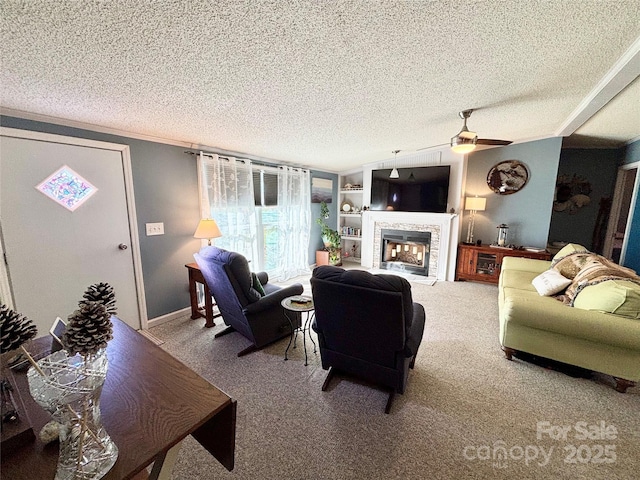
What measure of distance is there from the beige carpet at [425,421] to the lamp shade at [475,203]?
2731 millimetres

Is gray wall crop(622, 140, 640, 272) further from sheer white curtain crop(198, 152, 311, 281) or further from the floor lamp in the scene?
sheer white curtain crop(198, 152, 311, 281)

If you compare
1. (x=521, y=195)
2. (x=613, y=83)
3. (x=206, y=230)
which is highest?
(x=613, y=83)

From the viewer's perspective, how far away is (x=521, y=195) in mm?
4406

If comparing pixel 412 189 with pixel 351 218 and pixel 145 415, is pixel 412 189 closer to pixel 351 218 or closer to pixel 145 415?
pixel 351 218

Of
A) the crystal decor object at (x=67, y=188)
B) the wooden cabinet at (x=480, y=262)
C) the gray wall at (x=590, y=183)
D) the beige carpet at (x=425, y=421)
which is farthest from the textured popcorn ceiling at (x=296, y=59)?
the gray wall at (x=590, y=183)

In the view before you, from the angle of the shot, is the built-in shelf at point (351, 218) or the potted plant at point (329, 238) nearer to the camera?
the potted plant at point (329, 238)

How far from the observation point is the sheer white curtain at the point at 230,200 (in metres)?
3.23

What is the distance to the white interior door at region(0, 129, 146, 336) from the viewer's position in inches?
79.3

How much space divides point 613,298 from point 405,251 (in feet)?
11.5

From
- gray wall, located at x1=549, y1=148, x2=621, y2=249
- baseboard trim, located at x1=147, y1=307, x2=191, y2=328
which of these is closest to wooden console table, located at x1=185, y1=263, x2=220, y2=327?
baseboard trim, located at x1=147, y1=307, x2=191, y2=328

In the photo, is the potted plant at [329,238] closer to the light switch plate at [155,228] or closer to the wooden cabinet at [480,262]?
the wooden cabinet at [480,262]

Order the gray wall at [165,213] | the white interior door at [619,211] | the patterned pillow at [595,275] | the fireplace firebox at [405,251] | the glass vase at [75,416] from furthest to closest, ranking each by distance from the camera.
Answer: the fireplace firebox at [405,251]
the white interior door at [619,211]
the gray wall at [165,213]
the patterned pillow at [595,275]
the glass vase at [75,416]

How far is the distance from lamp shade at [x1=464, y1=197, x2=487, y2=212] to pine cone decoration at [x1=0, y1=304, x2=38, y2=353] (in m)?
5.22

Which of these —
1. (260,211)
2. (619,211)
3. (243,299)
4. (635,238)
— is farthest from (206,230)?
(619,211)
